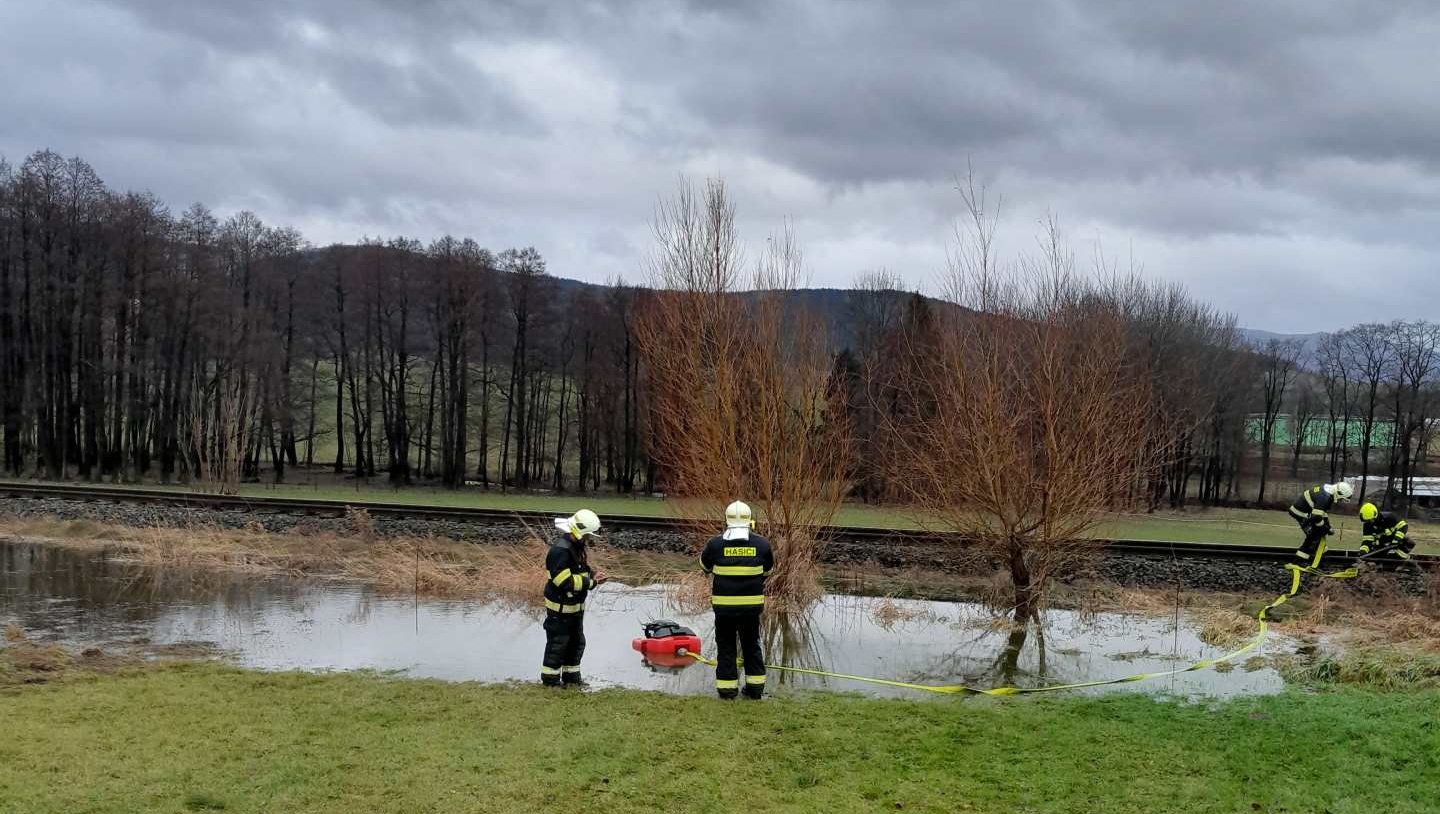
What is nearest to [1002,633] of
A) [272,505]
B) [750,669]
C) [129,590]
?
[750,669]

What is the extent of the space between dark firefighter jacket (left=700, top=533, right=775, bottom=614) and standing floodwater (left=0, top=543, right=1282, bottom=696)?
1.32 m

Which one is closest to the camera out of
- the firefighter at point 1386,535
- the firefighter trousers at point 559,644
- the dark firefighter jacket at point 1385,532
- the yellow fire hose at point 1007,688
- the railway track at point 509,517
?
the firefighter trousers at point 559,644

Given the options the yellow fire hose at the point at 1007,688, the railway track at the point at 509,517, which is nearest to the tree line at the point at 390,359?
the railway track at the point at 509,517

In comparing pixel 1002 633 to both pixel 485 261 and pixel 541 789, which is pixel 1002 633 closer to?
pixel 541 789

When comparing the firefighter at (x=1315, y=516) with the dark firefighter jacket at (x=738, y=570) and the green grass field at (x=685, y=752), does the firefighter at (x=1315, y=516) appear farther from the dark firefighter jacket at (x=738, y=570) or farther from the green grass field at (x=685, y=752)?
the dark firefighter jacket at (x=738, y=570)

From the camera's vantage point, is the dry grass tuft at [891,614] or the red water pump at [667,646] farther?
the dry grass tuft at [891,614]

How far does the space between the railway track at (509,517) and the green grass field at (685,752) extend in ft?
31.3

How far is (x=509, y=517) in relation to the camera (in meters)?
26.6

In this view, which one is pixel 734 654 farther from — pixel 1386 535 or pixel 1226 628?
pixel 1386 535

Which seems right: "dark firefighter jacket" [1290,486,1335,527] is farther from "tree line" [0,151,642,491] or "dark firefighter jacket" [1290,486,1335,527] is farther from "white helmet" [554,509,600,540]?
"tree line" [0,151,642,491]

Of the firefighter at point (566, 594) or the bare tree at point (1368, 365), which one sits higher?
the bare tree at point (1368, 365)

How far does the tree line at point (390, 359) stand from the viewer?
48.5 meters

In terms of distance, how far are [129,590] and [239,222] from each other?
47.3 meters

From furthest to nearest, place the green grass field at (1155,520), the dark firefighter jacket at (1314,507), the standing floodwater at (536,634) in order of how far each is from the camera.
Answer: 1. the green grass field at (1155,520)
2. the dark firefighter jacket at (1314,507)
3. the standing floodwater at (536,634)
